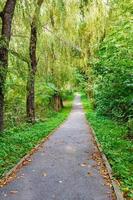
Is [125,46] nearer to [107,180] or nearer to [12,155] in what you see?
[12,155]

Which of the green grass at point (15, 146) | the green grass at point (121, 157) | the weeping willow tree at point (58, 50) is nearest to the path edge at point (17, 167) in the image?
the green grass at point (15, 146)

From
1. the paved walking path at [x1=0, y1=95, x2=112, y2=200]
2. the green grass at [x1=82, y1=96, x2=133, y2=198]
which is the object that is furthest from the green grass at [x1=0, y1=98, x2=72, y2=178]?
the green grass at [x1=82, y1=96, x2=133, y2=198]

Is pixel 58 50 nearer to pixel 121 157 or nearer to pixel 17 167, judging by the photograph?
pixel 121 157

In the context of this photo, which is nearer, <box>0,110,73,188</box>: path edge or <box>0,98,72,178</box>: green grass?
<box>0,110,73,188</box>: path edge

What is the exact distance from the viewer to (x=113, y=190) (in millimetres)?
7184

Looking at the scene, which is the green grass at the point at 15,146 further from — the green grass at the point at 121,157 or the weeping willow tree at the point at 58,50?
the green grass at the point at 121,157

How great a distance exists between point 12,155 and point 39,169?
2080 mm

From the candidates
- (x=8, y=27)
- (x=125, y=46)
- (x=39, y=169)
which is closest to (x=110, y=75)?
(x=125, y=46)

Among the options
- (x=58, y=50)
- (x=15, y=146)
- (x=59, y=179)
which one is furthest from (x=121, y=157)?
(x=58, y=50)

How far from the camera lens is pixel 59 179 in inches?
317

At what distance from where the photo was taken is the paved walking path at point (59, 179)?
6907 millimetres

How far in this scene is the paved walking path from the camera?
6907mm

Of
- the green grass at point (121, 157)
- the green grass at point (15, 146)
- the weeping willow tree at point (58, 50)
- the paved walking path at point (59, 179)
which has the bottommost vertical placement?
the green grass at point (121, 157)

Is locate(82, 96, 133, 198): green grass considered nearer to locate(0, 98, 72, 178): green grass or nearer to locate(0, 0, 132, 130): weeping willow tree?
locate(0, 0, 132, 130): weeping willow tree
